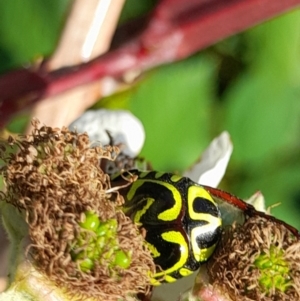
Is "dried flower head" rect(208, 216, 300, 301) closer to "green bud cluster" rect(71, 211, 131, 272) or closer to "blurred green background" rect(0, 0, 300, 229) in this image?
"green bud cluster" rect(71, 211, 131, 272)

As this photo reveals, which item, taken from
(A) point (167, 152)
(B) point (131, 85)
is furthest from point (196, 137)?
(B) point (131, 85)

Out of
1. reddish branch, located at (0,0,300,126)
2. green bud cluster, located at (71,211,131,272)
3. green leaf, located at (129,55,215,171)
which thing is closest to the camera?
green bud cluster, located at (71,211,131,272)

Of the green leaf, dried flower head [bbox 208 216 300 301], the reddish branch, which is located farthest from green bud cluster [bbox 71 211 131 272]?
the green leaf

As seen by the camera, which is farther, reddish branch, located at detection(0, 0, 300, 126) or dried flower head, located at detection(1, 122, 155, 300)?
reddish branch, located at detection(0, 0, 300, 126)

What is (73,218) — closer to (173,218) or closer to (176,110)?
(173,218)

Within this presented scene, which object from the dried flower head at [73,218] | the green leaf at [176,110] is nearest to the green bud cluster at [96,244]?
the dried flower head at [73,218]

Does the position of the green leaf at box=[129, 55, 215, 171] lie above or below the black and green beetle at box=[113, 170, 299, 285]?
below
